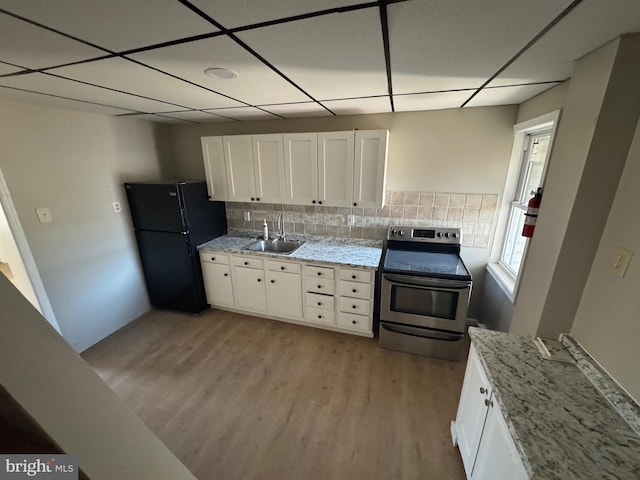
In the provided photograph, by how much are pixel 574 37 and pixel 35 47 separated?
2.11m

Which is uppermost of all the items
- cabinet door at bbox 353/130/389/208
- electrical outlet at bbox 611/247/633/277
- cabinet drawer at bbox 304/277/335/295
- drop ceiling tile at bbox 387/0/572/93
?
drop ceiling tile at bbox 387/0/572/93

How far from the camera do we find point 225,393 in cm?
204

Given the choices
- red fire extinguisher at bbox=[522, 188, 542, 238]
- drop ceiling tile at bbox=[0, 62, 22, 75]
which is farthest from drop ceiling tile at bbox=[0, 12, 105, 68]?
red fire extinguisher at bbox=[522, 188, 542, 238]

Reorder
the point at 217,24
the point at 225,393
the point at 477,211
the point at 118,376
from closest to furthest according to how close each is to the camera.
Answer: the point at 217,24 < the point at 225,393 < the point at 118,376 < the point at 477,211

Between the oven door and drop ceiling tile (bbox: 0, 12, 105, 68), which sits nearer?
drop ceiling tile (bbox: 0, 12, 105, 68)

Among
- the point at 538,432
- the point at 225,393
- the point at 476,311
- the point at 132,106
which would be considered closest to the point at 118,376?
the point at 225,393

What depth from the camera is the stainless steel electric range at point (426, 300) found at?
217cm

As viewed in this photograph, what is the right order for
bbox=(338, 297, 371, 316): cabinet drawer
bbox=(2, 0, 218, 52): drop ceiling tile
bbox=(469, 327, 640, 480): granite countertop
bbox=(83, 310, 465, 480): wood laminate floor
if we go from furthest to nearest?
bbox=(338, 297, 371, 316): cabinet drawer
bbox=(83, 310, 465, 480): wood laminate floor
bbox=(469, 327, 640, 480): granite countertop
bbox=(2, 0, 218, 52): drop ceiling tile

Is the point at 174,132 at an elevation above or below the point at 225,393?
above

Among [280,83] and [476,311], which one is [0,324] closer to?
[280,83]

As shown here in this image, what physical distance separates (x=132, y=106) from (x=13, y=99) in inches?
30.2

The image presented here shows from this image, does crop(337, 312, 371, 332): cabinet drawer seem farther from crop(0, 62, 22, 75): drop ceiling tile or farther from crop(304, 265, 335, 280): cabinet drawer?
crop(0, 62, 22, 75): drop ceiling tile

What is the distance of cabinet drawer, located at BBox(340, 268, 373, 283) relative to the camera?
7.97 feet

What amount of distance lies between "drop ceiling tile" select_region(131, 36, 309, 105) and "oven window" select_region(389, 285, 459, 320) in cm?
180
